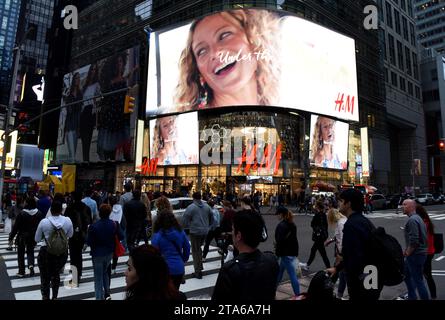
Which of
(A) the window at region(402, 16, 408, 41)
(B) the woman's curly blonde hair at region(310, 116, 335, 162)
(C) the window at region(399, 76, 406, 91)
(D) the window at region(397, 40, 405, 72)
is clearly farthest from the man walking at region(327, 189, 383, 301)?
(A) the window at region(402, 16, 408, 41)

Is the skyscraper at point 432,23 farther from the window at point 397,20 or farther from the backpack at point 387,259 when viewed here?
the backpack at point 387,259

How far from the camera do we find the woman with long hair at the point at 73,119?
60.2 metres

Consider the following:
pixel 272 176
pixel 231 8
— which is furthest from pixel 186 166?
pixel 231 8

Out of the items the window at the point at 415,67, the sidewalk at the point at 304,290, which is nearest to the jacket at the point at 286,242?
the sidewalk at the point at 304,290

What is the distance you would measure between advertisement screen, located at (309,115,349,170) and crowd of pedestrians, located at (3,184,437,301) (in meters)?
34.4

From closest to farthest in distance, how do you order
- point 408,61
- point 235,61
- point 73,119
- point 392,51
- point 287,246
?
point 287,246 → point 235,61 → point 73,119 → point 392,51 → point 408,61

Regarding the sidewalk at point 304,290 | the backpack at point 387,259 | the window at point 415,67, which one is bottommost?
the sidewalk at point 304,290

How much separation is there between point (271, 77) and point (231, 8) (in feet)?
37.1

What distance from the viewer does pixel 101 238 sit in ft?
20.7

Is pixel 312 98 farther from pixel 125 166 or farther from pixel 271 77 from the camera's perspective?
pixel 125 166

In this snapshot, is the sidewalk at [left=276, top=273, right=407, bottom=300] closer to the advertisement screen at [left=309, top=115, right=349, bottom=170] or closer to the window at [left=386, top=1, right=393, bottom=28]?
the advertisement screen at [left=309, top=115, right=349, bottom=170]

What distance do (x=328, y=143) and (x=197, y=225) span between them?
39576 millimetres

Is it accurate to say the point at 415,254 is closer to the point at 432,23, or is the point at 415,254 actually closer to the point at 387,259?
the point at 387,259

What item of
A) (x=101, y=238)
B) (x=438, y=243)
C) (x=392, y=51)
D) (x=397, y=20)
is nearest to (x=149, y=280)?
(x=101, y=238)
